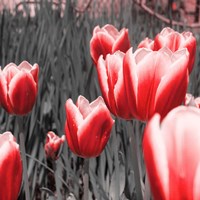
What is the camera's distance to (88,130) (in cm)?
73

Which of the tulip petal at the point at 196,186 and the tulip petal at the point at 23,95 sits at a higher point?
the tulip petal at the point at 196,186

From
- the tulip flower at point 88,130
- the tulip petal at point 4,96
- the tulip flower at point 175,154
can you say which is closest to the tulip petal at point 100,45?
the tulip petal at point 4,96

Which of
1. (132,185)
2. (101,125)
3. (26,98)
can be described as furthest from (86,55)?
(101,125)

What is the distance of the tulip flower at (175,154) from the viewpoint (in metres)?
0.37

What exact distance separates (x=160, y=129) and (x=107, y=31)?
0.84m

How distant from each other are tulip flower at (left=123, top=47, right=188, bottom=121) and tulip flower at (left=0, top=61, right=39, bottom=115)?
0.25 m

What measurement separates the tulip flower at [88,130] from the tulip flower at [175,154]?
341mm

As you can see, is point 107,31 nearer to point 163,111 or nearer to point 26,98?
point 26,98

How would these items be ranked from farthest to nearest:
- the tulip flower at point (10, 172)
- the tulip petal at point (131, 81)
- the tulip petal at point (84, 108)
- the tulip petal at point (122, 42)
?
the tulip petal at point (122, 42) < the tulip petal at point (84, 108) < the tulip petal at point (131, 81) < the tulip flower at point (10, 172)

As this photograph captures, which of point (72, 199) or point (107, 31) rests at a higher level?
point (107, 31)

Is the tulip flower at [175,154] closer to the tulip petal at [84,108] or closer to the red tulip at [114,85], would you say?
the red tulip at [114,85]

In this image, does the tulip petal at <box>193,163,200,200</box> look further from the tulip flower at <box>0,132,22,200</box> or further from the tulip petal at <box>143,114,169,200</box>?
the tulip flower at <box>0,132,22,200</box>

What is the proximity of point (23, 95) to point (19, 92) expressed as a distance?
12mm

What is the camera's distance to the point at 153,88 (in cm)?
64
